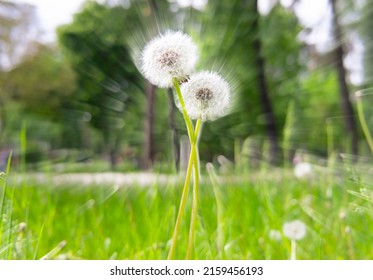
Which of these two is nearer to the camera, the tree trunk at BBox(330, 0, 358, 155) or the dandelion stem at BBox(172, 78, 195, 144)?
the dandelion stem at BBox(172, 78, 195, 144)

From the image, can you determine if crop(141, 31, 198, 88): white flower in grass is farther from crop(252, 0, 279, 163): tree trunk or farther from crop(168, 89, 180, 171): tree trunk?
crop(252, 0, 279, 163): tree trunk

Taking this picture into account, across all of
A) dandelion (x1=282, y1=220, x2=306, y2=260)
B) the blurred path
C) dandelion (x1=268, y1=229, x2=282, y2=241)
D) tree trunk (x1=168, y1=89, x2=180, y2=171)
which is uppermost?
tree trunk (x1=168, y1=89, x2=180, y2=171)

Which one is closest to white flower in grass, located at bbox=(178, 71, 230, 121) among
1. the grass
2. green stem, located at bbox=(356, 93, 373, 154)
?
the grass

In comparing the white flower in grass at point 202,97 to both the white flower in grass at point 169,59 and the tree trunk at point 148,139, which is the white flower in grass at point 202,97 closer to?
the white flower in grass at point 169,59

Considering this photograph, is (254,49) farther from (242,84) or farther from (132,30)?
(132,30)

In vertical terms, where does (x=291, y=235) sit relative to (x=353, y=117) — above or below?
below

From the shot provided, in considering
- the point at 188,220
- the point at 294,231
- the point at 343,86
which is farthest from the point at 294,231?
the point at 343,86
